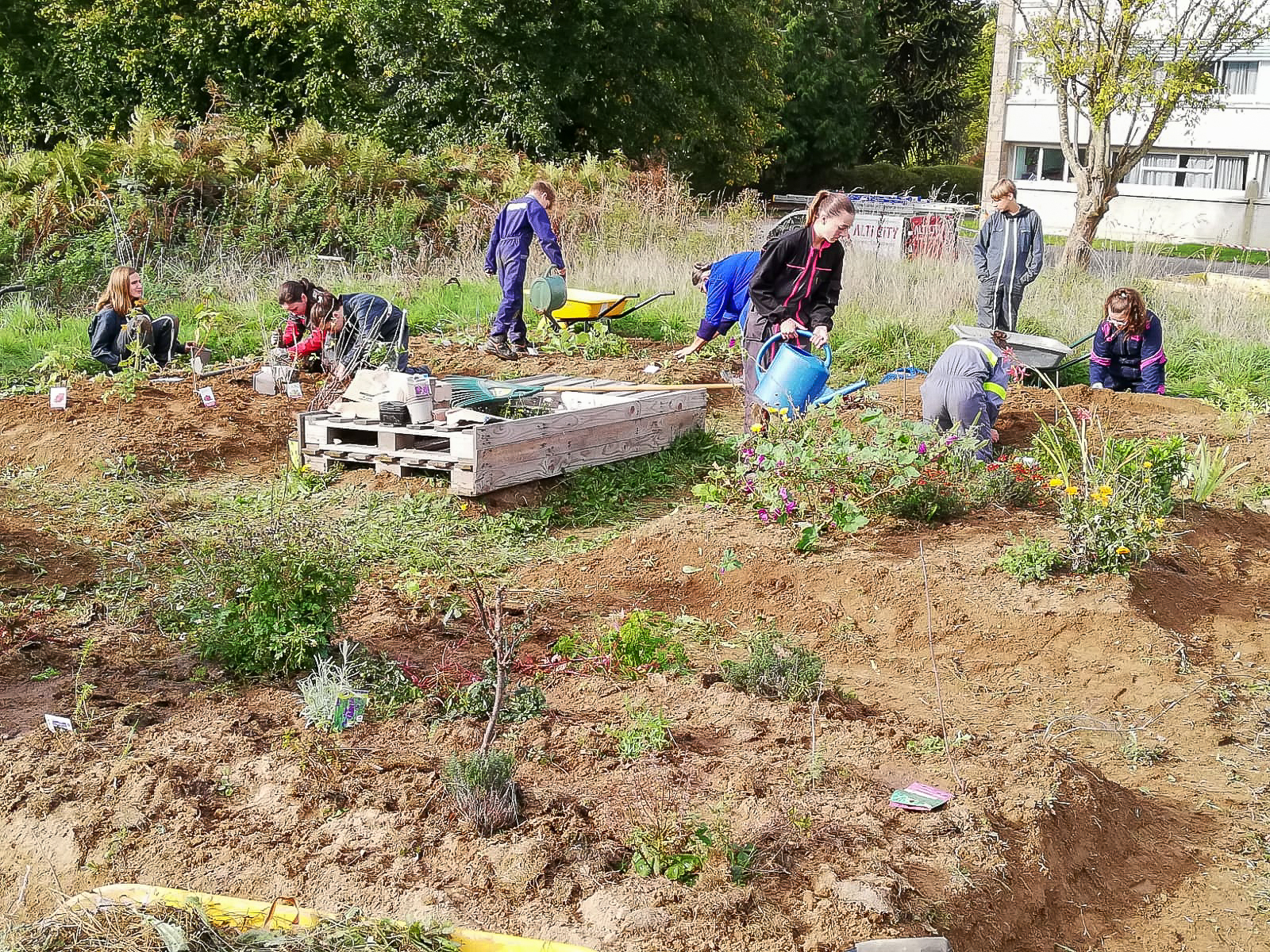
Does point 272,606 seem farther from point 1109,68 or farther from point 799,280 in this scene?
point 1109,68

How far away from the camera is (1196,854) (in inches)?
144

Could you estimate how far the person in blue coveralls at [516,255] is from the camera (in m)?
10.4

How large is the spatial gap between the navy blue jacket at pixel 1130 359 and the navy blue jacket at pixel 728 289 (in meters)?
2.66

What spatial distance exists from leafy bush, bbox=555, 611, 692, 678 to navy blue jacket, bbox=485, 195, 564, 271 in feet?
20.2

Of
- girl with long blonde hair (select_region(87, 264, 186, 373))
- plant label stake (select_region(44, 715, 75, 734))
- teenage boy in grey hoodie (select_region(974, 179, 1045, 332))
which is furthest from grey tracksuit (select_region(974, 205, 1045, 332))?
plant label stake (select_region(44, 715, 75, 734))

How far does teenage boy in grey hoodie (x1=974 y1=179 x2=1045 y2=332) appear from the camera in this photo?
A: 10.1m

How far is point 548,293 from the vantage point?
1034 centimetres

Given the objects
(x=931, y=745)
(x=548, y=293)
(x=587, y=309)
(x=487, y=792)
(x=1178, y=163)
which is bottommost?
(x=931, y=745)

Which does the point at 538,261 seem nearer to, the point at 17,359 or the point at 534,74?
the point at 17,359

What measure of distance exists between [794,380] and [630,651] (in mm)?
2782

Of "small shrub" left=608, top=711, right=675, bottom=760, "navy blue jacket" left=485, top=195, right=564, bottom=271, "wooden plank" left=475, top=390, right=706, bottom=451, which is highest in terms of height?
"navy blue jacket" left=485, top=195, right=564, bottom=271

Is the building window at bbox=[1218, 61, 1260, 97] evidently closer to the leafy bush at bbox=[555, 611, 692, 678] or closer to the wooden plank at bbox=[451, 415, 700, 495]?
the wooden plank at bbox=[451, 415, 700, 495]

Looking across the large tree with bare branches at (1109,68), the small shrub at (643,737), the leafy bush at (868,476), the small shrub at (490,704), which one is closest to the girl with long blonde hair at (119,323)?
the leafy bush at (868,476)

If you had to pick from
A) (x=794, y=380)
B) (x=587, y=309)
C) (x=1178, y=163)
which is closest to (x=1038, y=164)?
(x=1178, y=163)
